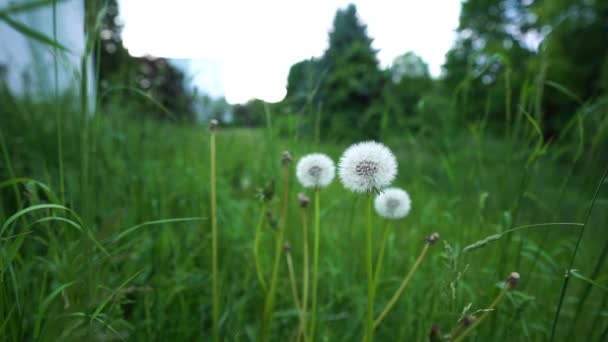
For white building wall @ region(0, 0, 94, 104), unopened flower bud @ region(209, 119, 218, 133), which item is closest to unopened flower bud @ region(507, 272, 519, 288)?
unopened flower bud @ region(209, 119, 218, 133)

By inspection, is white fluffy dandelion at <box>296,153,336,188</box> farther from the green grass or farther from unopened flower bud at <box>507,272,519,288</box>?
unopened flower bud at <box>507,272,519,288</box>

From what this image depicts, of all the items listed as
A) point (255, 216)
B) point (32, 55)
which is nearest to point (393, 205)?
point (255, 216)

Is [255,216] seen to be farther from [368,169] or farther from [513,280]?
[513,280]

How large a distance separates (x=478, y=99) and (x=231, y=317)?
47.9 ft

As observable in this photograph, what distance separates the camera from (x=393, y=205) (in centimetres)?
81

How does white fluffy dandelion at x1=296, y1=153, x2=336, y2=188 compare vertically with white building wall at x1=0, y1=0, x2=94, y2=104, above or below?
below

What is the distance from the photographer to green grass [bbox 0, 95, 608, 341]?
0.70 metres

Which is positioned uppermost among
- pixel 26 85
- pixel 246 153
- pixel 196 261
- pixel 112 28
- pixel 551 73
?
pixel 112 28

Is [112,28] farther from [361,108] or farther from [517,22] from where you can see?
[517,22]

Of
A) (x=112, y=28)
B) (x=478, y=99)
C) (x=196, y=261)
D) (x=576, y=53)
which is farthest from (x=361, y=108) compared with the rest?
(x=112, y=28)

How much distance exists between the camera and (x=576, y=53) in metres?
8.11

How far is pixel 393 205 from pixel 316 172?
19 centimetres

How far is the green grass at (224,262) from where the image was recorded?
70 cm

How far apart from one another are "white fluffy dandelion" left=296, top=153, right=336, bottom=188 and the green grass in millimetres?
132
